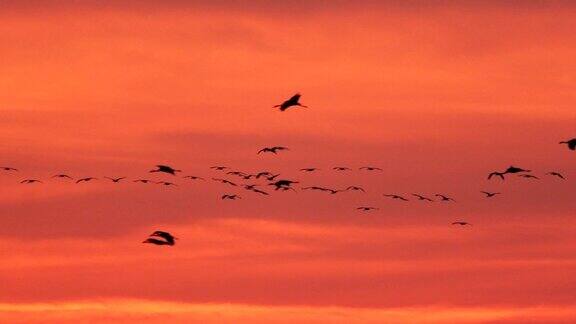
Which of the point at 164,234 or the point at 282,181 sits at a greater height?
the point at 282,181

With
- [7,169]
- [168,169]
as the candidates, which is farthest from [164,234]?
[7,169]

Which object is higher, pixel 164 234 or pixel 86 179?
pixel 86 179

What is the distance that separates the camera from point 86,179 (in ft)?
444

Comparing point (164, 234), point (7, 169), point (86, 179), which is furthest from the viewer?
point (86, 179)

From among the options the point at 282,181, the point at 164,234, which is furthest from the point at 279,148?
the point at 164,234

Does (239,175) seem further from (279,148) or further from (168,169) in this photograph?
(168,169)

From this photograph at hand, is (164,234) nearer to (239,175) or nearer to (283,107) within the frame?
(283,107)

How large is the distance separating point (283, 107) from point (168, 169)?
9498 millimetres

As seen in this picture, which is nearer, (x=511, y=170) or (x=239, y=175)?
(x=511, y=170)

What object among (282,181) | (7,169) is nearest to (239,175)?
(282,181)

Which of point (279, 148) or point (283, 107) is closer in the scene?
point (283, 107)

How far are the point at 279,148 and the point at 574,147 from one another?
2804 cm

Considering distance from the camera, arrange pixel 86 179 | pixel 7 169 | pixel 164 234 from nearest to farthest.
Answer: pixel 164 234
pixel 7 169
pixel 86 179

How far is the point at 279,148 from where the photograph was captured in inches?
5133
